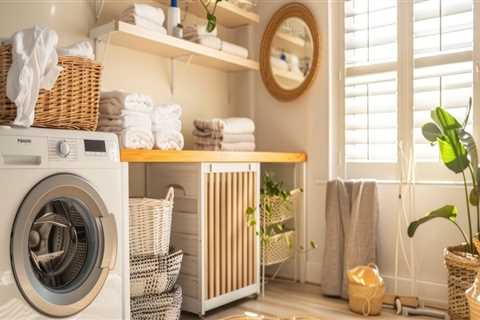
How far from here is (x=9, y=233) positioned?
55.9 inches

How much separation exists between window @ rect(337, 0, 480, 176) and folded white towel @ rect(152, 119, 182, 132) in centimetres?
115

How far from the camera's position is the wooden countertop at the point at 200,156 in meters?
1.87

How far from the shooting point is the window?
7.89ft

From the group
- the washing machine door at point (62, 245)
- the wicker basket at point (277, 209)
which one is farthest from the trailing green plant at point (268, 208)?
the washing machine door at point (62, 245)

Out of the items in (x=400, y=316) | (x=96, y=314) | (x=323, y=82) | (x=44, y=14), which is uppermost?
(x=44, y=14)

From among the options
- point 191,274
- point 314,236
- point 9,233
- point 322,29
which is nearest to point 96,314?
point 9,233

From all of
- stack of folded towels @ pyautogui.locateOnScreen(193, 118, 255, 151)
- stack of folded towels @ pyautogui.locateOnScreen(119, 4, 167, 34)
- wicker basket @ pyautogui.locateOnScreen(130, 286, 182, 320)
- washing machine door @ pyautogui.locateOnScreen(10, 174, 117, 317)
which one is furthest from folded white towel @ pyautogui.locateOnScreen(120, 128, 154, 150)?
wicker basket @ pyautogui.locateOnScreen(130, 286, 182, 320)

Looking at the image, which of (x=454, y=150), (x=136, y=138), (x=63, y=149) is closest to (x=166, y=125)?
(x=136, y=138)

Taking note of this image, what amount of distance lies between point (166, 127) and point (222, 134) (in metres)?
0.39

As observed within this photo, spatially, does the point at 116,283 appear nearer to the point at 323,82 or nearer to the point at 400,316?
the point at 400,316

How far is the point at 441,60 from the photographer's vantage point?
8.05 ft

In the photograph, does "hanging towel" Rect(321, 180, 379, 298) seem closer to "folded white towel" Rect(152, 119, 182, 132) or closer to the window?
the window

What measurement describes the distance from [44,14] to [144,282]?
4.46 feet

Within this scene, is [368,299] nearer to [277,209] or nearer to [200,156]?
[277,209]
